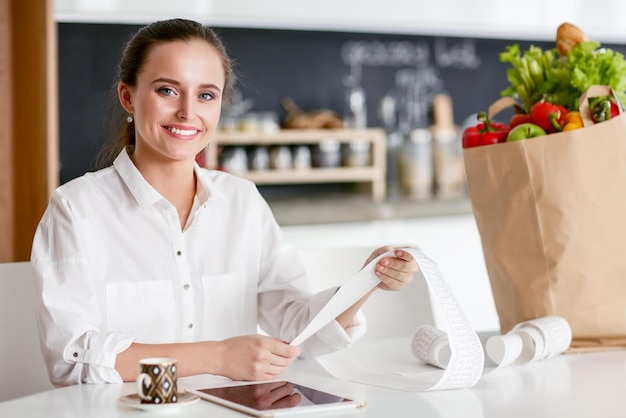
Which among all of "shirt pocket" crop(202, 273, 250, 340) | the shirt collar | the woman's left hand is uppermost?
the shirt collar

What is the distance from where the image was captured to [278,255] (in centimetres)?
167

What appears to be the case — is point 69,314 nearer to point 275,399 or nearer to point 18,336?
point 18,336

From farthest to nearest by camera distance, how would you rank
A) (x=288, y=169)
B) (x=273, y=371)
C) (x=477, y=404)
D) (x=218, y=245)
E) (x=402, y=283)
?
1. (x=288, y=169)
2. (x=218, y=245)
3. (x=402, y=283)
4. (x=273, y=371)
5. (x=477, y=404)

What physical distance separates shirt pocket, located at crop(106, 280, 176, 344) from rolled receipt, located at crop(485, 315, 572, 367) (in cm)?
51

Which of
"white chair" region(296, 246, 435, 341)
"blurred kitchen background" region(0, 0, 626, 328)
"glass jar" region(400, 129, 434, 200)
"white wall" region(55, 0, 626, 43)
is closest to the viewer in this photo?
"white chair" region(296, 246, 435, 341)

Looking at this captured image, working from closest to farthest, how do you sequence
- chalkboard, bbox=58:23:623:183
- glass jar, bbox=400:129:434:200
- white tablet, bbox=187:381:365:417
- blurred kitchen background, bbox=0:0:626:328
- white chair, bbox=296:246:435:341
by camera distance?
white tablet, bbox=187:381:365:417
white chair, bbox=296:246:435:341
blurred kitchen background, bbox=0:0:626:328
chalkboard, bbox=58:23:623:183
glass jar, bbox=400:129:434:200

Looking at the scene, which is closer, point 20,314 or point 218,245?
point 20,314

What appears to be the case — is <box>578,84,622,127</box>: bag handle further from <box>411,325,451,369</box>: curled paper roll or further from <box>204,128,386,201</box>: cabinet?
<box>204,128,386,201</box>: cabinet

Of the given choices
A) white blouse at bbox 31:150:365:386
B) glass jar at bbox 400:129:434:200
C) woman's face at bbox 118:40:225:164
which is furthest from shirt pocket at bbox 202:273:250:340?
glass jar at bbox 400:129:434:200

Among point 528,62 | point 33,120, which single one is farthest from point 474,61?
point 528,62

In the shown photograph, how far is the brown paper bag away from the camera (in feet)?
4.76

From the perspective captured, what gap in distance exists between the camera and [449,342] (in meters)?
1.23

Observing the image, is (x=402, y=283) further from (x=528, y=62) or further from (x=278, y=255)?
(x=528, y=62)

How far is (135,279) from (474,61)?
10.5 feet
